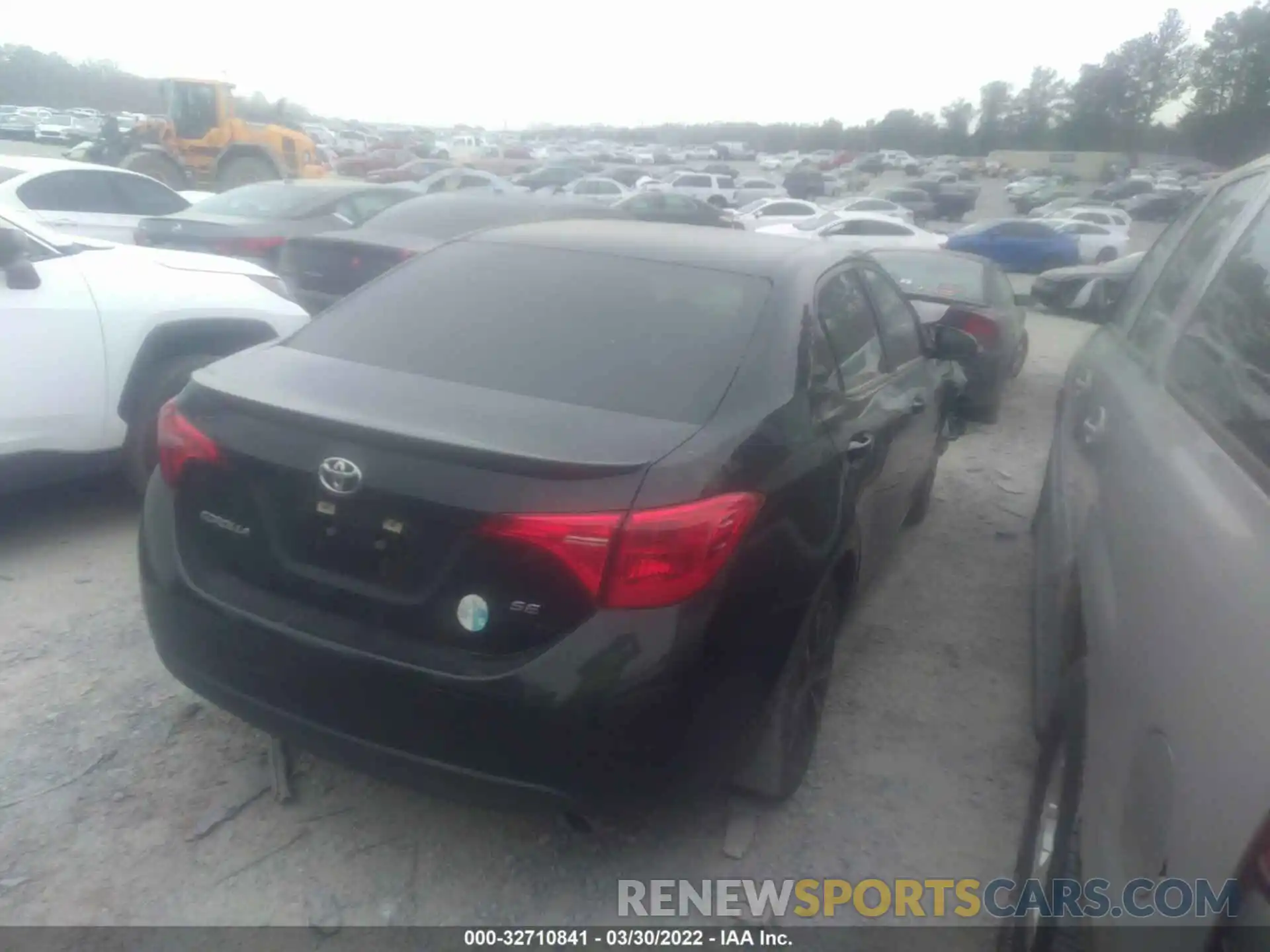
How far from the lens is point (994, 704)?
12.7 feet

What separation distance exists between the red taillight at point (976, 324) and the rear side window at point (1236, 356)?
573cm

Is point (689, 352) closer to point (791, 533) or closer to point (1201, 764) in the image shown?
point (791, 533)

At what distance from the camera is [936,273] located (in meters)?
9.63

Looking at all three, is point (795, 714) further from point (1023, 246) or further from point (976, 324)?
point (1023, 246)

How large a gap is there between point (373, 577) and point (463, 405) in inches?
18.7

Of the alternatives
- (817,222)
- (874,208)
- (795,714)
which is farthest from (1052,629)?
(874,208)

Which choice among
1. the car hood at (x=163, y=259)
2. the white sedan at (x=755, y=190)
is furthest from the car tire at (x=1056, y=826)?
the white sedan at (x=755, y=190)

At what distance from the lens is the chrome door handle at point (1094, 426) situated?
2.98 metres

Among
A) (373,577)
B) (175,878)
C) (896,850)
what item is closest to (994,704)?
(896,850)

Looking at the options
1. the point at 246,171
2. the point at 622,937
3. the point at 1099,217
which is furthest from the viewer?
the point at 1099,217

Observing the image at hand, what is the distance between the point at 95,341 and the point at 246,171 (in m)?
19.0

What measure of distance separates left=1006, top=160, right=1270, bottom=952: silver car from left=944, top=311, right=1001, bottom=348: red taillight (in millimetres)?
4921

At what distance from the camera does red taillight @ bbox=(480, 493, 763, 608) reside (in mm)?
2279

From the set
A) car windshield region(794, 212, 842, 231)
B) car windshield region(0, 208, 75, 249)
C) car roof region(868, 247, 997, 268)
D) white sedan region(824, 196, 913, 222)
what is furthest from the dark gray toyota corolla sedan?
white sedan region(824, 196, 913, 222)
